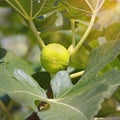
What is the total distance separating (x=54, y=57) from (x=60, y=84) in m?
0.07

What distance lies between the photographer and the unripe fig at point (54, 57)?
31.1 inches

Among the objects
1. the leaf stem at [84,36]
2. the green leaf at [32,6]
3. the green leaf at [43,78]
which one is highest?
the green leaf at [32,6]

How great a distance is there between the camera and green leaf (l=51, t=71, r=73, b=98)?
716 mm

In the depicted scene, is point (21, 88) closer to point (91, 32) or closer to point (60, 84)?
point (60, 84)

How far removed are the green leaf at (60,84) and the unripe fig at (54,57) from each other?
0.13 ft

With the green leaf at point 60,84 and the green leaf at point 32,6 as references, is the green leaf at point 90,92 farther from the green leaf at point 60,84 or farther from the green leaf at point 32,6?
the green leaf at point 32,6

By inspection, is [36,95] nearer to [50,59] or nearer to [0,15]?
[50,59]

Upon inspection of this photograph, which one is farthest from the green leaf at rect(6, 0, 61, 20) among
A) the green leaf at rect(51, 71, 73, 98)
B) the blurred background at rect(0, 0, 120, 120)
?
the green leaf at rect(51, 71, 73, 98)

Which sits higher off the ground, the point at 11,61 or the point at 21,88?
the point at 21,88

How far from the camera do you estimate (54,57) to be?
0.79 metres

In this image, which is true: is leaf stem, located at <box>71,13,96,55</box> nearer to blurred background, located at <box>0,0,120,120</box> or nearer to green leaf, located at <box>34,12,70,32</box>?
blurred background, located at <box>0,0,120,120</box>

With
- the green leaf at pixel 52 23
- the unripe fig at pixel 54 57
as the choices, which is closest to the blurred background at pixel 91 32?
the green leaf at pixel 52 23

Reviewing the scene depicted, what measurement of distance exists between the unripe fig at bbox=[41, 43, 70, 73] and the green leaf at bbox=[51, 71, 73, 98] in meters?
0.04

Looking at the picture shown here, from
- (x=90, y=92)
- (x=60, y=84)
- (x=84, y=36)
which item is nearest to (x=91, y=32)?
(x=84, y=36)
